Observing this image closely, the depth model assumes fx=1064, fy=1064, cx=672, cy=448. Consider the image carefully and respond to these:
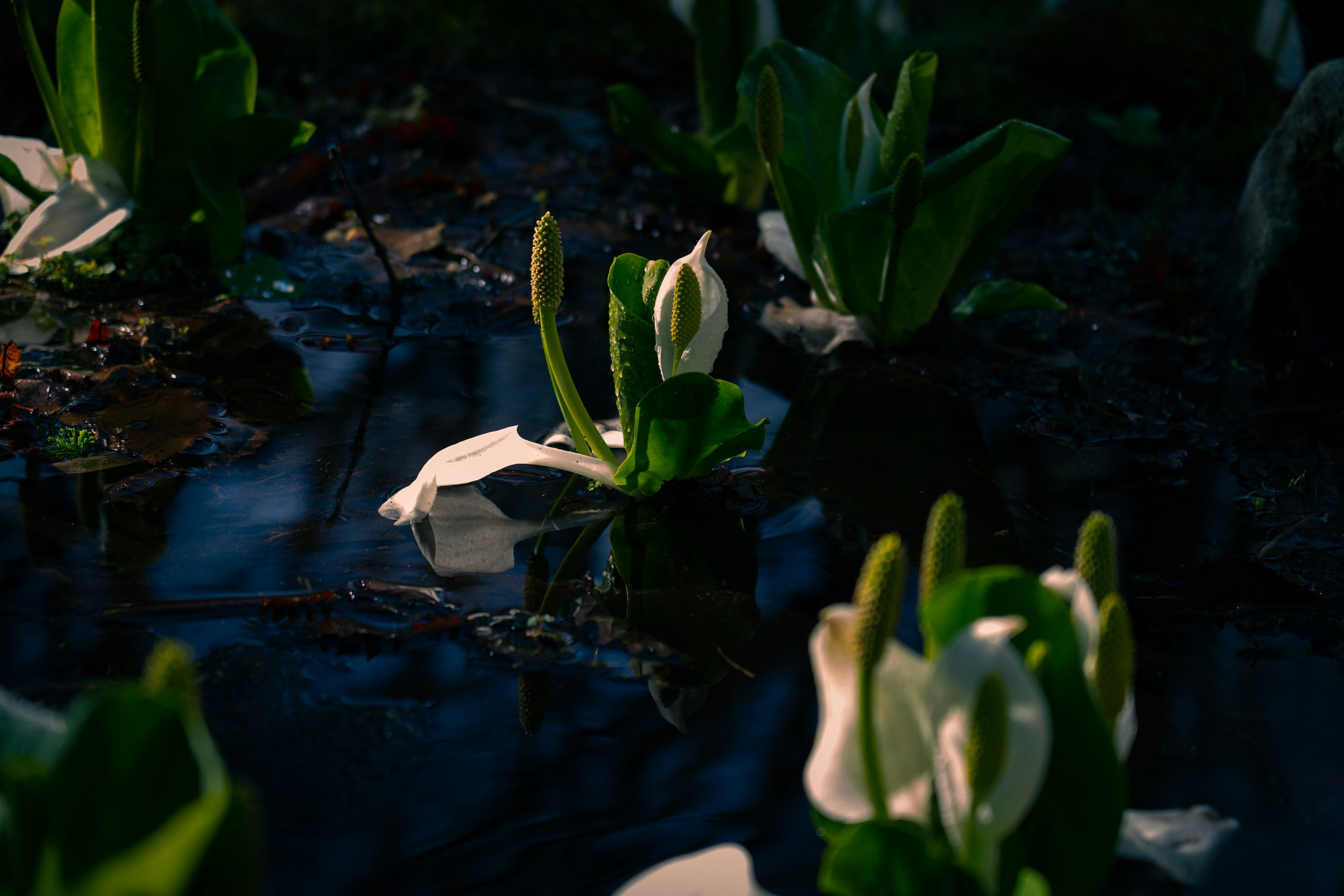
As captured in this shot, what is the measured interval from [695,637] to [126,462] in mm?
→ 898

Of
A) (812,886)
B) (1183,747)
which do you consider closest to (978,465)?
(1183,747)

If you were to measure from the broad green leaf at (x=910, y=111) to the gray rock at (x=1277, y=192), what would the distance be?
0.94 metres

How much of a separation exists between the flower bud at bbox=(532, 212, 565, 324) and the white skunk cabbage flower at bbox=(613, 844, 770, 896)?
693 mm

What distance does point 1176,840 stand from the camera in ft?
2.78

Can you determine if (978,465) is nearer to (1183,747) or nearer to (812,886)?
(1183,747)

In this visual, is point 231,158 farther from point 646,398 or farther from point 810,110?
point 646,398

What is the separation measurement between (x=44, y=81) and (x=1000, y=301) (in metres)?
1.89

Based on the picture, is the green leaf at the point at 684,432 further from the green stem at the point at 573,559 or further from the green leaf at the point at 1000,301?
the green leaf at the point at 1000,301

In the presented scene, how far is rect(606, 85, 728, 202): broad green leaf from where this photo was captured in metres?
2.57

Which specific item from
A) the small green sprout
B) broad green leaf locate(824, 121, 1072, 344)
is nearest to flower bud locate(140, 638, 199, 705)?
the small green sprout

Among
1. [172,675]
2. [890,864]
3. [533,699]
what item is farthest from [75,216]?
[890,864]

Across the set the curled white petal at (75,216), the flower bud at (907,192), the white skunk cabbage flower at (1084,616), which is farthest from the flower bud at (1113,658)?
the curled white petal at (75,216)

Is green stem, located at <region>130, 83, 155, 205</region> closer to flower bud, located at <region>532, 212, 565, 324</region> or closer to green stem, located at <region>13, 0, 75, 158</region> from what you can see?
green stem, located at <region>13, 0, 75, 158</region>

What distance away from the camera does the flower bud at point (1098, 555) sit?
750 mm
